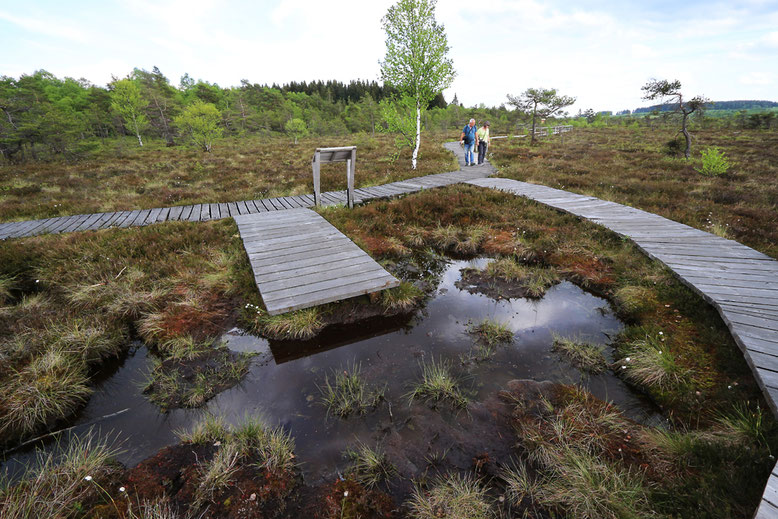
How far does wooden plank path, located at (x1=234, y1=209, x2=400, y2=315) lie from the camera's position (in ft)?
15.4

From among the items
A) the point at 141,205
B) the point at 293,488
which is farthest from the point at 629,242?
the point at 141,205

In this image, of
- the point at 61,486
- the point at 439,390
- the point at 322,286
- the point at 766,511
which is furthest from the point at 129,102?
the point at 766,511

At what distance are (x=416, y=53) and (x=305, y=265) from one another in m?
12.8

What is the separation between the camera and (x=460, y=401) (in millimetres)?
3475

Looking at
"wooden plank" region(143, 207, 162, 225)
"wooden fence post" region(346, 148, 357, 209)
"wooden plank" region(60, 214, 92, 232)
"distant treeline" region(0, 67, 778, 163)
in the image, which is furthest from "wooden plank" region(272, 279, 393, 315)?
"distant treeline" region(0, 67, 778, 163)

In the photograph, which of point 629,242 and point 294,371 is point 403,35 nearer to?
point 629,242

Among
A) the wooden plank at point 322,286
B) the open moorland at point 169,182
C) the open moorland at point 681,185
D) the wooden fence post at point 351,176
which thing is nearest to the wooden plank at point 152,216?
the open moorland at point 169,182

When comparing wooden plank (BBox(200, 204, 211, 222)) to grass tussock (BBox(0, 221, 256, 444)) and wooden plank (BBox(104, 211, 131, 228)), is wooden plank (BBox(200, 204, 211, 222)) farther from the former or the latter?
wooden plank (BBox(104, 211, 131, 228))

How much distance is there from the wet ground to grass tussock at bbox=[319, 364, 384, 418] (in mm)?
86

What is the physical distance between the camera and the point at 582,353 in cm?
417

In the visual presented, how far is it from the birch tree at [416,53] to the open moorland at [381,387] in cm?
1021

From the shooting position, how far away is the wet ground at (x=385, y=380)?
3078 millimetres

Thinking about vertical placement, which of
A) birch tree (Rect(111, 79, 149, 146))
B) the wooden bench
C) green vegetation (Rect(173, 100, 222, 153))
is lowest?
the wooden bench

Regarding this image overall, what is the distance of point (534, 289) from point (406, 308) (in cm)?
255
